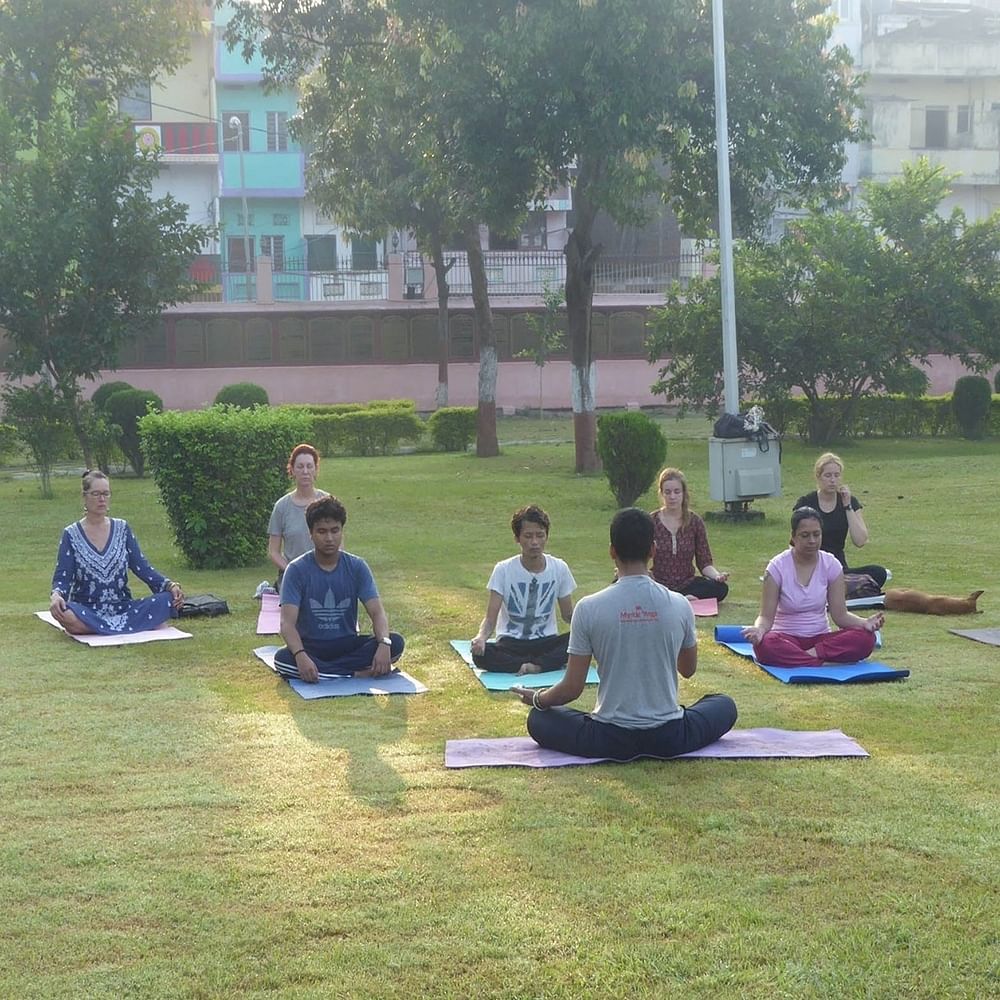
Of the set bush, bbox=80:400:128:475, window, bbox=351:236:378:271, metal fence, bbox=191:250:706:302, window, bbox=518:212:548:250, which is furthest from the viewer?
window, bbox=518:212:548:250

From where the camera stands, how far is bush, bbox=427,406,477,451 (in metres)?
32.2

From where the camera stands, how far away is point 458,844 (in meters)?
5.88

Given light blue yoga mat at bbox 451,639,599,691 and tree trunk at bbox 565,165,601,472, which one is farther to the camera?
tree trunk at bbox 565,165,601,472

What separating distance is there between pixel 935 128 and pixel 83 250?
36.8 m

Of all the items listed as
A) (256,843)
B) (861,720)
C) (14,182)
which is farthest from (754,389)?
(256,843)

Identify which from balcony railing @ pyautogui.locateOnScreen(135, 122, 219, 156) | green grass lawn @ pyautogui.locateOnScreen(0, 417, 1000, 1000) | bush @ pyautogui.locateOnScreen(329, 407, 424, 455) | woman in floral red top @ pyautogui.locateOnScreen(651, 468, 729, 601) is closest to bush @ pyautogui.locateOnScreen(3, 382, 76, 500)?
bush @ pyautogui.locateOnScreen(329, 407, 424, 455)

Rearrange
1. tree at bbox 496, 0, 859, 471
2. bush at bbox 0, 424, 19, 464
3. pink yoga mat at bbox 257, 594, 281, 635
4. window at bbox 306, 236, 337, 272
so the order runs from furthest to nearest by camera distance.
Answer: window at bbox 306, 236, 337, 272 → bush at bbox 0, 424, 19, 464 → tree at bbox 496, 0, 859, 471 → pink yoga mat at bbox 257, 594, 281, 635

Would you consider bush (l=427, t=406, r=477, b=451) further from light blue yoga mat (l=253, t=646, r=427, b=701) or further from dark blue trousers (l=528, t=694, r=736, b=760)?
dark blue trousers (l=528, t=694, r=736, b=760)

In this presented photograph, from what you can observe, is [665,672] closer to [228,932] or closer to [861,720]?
[861,720]

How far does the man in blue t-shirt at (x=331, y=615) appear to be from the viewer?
29.9 feet

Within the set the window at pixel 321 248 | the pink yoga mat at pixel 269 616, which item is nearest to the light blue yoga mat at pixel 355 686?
the pink yoga mat at pixel 269 616

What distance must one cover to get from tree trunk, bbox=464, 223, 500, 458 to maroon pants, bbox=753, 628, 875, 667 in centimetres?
1952

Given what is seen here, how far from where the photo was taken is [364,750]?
747 cm

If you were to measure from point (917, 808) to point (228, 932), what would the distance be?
2.78 meters
